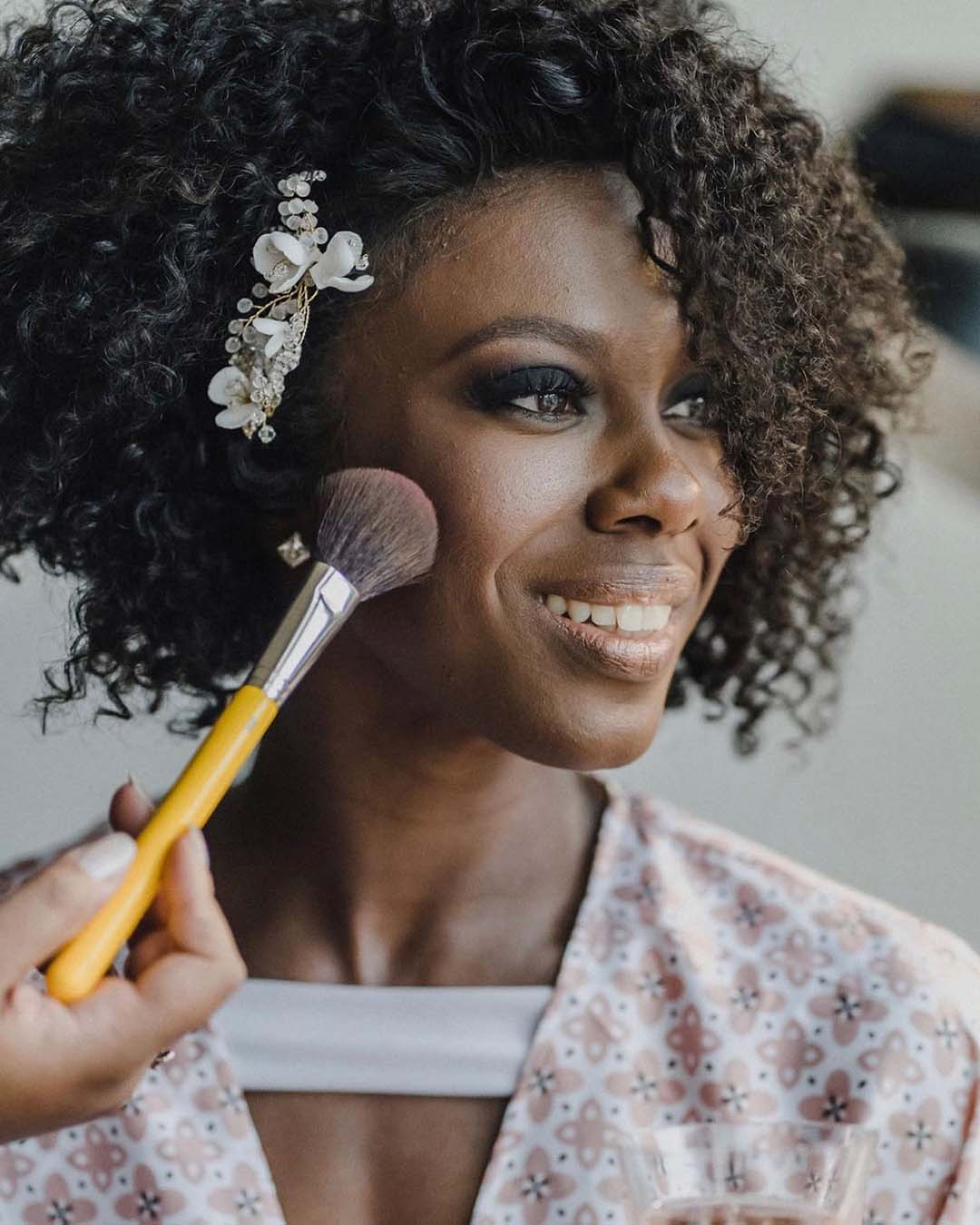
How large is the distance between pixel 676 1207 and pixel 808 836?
2.57ft

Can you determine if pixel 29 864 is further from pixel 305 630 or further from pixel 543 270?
pixel 543 270

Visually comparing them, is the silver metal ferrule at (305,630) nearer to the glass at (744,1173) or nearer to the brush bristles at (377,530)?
the brush bristles at (377,530)

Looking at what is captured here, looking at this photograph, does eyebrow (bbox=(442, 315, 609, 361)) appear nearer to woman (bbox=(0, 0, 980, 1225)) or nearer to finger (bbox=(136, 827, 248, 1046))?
woman (bbox=(0, 0, 980, 1225))

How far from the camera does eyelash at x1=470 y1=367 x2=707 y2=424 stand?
96cm

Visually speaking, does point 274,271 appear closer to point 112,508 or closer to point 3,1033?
point 112,508

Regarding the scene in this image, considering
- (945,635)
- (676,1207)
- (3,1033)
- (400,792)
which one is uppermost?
(3,1033)

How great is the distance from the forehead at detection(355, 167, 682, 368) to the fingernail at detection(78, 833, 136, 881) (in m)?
0.37

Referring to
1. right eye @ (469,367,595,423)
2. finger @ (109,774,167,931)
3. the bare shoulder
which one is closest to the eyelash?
right eye @ (469,367,595,423)

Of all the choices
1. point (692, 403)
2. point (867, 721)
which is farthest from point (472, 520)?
point (867, 721)

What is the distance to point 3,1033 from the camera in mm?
682

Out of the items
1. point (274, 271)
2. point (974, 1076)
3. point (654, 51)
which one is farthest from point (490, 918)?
point (654, 51)

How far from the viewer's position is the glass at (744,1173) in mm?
782

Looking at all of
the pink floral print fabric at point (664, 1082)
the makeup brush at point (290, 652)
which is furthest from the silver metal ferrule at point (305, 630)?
the pink floral print fabric at point (664, 1082)

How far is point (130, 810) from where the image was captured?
0.77 m
